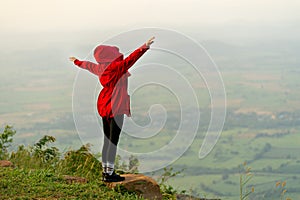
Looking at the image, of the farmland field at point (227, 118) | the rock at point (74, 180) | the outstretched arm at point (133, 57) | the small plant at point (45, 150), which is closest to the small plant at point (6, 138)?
the small plant at point (45, 150)

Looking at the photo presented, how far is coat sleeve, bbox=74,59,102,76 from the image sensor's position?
8.21 metres

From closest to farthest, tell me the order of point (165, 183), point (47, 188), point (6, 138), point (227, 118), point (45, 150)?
1. point (47, 188)
2. point (165, 183)
3. point (45, 150)
4. point (6, 138)
5. point (227, 118)

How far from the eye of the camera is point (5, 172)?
855 centimetres

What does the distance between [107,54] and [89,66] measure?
0.47m

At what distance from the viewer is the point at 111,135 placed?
8164 millimetres

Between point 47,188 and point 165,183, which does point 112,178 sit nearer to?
point 47,188

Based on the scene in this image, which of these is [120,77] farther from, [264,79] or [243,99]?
[264,79]

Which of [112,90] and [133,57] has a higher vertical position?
[133,57]

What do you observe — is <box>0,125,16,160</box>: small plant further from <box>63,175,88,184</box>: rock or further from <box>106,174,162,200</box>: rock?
<box>106,174,162,200</box>: rock

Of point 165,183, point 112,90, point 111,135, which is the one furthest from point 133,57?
point 165,183

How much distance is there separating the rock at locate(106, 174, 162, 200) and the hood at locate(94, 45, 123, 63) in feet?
6.15

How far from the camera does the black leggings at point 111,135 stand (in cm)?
809

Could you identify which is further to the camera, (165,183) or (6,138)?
(6,138)

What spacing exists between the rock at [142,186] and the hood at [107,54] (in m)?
1.87
